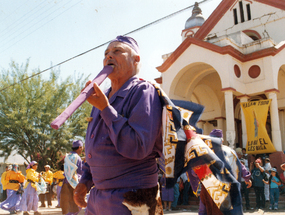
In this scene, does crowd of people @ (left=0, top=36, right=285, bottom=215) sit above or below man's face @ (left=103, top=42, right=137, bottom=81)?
below

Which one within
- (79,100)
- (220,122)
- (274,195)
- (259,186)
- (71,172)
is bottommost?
(274,195)

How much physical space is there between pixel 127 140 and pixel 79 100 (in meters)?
0.37

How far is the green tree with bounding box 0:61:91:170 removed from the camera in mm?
19547

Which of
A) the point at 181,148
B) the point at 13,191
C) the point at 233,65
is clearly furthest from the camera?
the point at 233,65

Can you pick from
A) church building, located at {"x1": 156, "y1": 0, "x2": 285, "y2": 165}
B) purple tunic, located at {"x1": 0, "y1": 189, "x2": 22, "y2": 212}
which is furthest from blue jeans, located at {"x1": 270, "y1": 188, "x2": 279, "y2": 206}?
purple tunic, located at {"x1": 0, "y1": 189, "x2": 22, "y2": 212}

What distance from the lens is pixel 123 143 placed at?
183 cm

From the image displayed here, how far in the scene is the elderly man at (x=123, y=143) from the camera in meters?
1.84

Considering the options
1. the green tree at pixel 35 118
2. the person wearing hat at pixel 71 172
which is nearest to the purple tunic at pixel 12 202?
the person wearing hat at pixel 71 172

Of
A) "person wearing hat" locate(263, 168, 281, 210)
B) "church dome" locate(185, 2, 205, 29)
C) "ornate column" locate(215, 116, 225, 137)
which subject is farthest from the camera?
"church dome" locate(185, 2, 205, 29)

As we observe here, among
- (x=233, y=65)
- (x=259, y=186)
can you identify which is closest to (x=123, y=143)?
(x=259, y=186)

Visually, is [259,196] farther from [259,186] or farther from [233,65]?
[233,65]

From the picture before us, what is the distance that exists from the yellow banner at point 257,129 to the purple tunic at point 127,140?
12.7m

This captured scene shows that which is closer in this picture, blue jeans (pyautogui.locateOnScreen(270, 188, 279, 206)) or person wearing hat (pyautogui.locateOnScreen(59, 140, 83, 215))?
person wearing hat (pyautogui.locateOnScreen(59, 140, 83, 215))

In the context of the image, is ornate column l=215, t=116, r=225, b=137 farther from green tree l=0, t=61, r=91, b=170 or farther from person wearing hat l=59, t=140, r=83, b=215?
person wearing hat l=59, t=140, r=83, b=215
